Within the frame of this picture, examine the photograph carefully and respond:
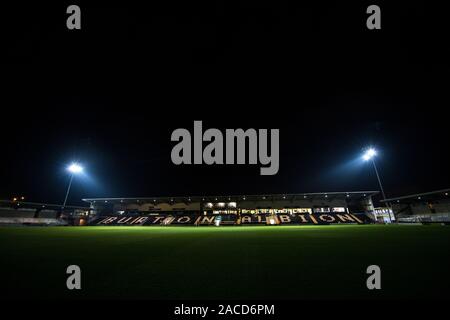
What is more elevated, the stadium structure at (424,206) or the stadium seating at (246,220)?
the stadium structure at (424,206)

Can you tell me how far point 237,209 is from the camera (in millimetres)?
47156

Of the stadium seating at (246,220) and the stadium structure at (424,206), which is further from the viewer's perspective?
the stadium seating at (246,220)

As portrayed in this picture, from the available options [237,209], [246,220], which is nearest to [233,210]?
[237,209]

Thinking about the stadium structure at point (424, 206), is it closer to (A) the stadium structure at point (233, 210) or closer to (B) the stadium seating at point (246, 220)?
(A) the stadium structure at point (233, 210)

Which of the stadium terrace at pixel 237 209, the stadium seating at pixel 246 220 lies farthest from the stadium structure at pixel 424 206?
the stadium seating at pixel 246 220

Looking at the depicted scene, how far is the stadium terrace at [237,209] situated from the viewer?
41.2 meters

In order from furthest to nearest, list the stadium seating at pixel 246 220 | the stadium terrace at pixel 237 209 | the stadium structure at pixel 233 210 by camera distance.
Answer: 1. the stadium terrace at pixel 237 209
2. the stadium structure at pixel 233 210
3. the stadium seating at pixel 246 220

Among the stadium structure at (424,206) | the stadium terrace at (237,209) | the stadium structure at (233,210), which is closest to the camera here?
the stadium structure at (424,206)

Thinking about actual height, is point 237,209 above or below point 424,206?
below

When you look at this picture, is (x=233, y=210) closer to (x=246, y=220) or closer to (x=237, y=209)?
(x=237, y=209)

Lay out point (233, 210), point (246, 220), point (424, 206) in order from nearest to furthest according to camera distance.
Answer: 1. point (424, 206)
2. point (246, 220)
3. point (233, 210)

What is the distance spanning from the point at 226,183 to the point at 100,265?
37792 millimetres
